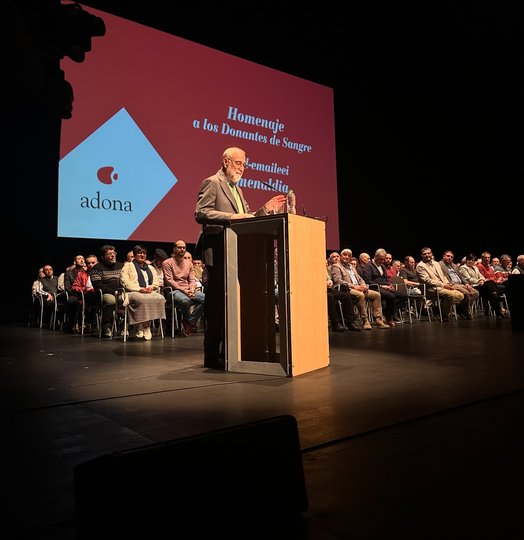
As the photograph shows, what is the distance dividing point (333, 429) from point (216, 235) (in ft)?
5.46

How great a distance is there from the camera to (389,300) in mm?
6402

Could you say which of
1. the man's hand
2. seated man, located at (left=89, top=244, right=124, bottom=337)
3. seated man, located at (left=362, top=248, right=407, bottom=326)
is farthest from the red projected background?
the man's hand

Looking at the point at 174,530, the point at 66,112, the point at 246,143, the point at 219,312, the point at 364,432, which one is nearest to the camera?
the point at 174,530

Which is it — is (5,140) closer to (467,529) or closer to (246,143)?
(246,143)

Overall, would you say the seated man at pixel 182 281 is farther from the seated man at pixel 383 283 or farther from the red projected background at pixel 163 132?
the seated man at pixel 383 283

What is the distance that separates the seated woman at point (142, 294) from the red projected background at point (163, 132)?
2.67 feet

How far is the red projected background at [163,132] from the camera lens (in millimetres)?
5645

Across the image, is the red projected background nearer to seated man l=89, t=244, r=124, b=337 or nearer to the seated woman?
seated man l=89, t=244, r=124, b=337

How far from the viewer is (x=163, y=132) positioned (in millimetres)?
6184

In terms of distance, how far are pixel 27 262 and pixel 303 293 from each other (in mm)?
6281

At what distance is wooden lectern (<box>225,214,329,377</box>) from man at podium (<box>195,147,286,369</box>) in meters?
0.12

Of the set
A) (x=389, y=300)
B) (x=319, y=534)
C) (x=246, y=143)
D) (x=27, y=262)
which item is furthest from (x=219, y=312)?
(x=27, y=262)

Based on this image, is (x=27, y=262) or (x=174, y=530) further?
(x=27, y=262)

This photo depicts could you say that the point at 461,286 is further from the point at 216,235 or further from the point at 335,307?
the point at 216,235
